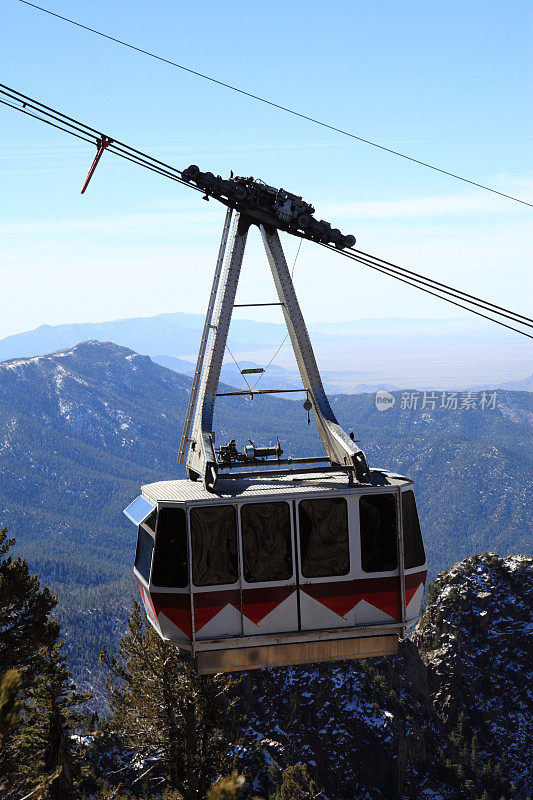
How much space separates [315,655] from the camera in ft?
49.7

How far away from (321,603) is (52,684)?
23518 millimetres

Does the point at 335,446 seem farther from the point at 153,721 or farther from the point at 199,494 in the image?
the point at 153,721

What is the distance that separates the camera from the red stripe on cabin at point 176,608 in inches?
570

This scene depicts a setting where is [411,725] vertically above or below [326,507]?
below

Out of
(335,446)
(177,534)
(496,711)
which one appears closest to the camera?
(177,534)

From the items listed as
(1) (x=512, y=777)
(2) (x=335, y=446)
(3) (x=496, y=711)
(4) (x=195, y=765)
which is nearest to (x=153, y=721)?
(4) (x=195, y=765)

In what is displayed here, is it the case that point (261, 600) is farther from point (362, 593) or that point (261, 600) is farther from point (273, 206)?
point (273, 206)

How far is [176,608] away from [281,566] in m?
2.04

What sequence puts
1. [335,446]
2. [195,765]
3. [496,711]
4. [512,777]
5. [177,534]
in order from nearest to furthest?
[177,534] < [335,446] < [195,765] < [512,777] < [496,711]

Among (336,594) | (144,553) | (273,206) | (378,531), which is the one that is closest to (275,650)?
(336,594)

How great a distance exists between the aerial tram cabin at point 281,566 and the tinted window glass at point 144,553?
1.6 inches

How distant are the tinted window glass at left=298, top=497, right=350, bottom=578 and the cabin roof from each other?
31cm

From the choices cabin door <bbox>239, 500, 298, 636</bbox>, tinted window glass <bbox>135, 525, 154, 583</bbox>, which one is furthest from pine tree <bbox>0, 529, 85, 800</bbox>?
cabin door <bbox>239, 500, 298, 636</bbox>

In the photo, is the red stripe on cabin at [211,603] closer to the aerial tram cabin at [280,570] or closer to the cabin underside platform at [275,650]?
the aerial tram cabin at [280,570]
